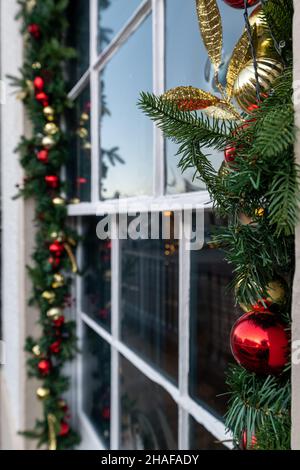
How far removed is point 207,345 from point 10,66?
187cm

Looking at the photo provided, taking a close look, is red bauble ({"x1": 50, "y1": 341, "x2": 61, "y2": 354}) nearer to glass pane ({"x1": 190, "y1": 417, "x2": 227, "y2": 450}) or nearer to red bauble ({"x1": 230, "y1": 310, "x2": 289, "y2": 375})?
glass pane ({"x1": 190, "y1": 417, "x2": 227, "y2": 450})

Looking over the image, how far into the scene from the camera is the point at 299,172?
34cm

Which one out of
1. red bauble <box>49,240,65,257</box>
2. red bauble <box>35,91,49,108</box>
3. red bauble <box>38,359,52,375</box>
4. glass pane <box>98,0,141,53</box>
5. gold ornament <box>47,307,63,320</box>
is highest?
glass pane <box>98,0,141,53</box>

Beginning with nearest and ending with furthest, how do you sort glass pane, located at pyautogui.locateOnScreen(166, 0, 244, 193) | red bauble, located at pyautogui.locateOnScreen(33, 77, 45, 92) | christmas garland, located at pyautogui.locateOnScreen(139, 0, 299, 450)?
christmas garland, located at pyautogui.locateOnScreen(139, 0, 299, 450), glass pane, located at pyautogui.locateOnScreen(166, 0, 244, 193), red bauble, located at pyautogui.locateOnScreen(33, 77, 45, 92)

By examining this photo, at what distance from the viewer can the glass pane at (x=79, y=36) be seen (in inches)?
55.8

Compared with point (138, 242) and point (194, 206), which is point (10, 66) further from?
point (194, 206)

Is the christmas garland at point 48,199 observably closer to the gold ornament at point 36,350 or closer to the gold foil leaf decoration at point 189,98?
the gold ornament at point 36,350

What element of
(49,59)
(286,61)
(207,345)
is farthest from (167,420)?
(49,59)

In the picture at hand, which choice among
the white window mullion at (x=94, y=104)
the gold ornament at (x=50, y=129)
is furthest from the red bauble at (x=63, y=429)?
the gold ornament at (x=50, y=129)

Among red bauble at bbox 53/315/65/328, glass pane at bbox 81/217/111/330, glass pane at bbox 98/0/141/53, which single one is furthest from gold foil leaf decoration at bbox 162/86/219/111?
red bauble at bbox 53/315/65/328

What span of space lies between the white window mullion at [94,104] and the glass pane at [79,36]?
0.32 ft

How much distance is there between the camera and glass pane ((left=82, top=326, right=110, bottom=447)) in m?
1.37

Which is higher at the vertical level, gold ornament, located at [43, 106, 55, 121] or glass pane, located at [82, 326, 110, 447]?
gold ornament, located at [43, 106, 55, 121]

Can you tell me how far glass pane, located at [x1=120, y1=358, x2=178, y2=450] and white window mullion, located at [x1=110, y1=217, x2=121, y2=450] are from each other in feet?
0.07
